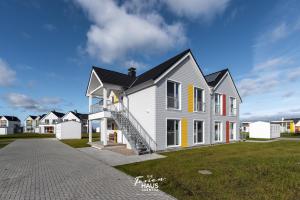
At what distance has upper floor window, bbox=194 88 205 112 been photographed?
17750 millimetres

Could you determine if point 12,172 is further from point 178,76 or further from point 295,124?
point 295,124

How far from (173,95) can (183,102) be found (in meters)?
1.17

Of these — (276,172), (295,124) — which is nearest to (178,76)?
(276,172)

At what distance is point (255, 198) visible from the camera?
5.06 metres

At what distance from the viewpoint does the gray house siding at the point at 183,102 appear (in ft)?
47.3

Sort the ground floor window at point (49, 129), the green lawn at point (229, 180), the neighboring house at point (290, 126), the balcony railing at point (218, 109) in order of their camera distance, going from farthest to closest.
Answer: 1. the ground floor window at point (49, 129)
2. the neighboring house at point (290, 126)
3. the balcony railing at point (218, 109)
4. the green lawn at point (229, 180)

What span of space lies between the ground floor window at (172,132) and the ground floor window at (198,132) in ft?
7.86

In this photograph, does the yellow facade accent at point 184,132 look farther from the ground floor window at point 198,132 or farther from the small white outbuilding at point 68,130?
the small white outbuilding at point 68,130

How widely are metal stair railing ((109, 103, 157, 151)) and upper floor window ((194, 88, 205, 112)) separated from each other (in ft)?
18.6

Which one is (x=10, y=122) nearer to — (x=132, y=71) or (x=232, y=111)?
(x=132, y=71)

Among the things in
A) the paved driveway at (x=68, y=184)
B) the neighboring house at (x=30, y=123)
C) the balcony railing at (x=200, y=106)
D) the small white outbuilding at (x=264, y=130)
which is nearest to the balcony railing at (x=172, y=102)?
the balcony railing at (x=200, y=106)

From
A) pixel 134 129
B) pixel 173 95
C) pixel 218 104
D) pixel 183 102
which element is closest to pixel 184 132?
pixel 183 102

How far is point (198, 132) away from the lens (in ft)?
58.0

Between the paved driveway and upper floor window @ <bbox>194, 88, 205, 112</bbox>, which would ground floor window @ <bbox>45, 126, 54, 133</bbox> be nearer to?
upper floor window @ <bbox>194, 88, 205, 112</bbox>
